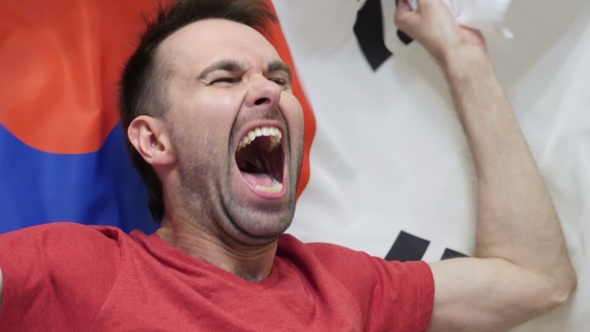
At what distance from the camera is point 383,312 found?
91cm

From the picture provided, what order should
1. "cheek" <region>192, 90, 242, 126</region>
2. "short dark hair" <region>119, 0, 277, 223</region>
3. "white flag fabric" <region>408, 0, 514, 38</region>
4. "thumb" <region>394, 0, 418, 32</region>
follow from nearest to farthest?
"cheek" <region>192, 90, 242, 126</region> < "short dark hair" <region>119, 0, 277, 223</region> < "white flag fabric" <region>408, 0, 514, 38</region> < "thumb" <region>394, 0, 418, 32</region>

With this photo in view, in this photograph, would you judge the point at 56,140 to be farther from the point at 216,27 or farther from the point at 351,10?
the point at 351,10

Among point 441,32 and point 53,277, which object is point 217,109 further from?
point 441,32

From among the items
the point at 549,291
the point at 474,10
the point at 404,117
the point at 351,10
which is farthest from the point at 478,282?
the point at 351,10

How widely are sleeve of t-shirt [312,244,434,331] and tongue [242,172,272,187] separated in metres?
0.16

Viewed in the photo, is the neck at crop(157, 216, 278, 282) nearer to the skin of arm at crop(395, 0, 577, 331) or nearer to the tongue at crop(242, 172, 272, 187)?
the tongue at crop(242, 172, 272, 187)

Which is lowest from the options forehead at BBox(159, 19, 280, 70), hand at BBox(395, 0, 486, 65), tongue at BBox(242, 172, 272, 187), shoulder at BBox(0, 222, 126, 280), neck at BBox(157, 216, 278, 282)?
neck at BBox(157, 216, 278, 282)

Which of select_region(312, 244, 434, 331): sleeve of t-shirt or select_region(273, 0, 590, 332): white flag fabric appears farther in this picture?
select_region(273, 0, 590, 332): white flag fabric

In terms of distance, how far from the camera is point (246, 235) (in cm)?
83

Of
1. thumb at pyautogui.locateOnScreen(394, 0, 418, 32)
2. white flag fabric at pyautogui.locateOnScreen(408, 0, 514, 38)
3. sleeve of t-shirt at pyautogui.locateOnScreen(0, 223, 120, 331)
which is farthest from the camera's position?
thumb at pyautogui.locateOnScreen(394, 0, 418, 32)

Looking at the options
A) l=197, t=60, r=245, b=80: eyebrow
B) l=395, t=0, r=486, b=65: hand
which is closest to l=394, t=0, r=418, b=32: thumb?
l=395, t=0, r=486, b=65: hand

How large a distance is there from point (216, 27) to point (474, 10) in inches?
20.7

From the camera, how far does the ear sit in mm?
859

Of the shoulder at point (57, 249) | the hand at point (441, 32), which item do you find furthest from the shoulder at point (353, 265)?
the hand at point (441, 32)
